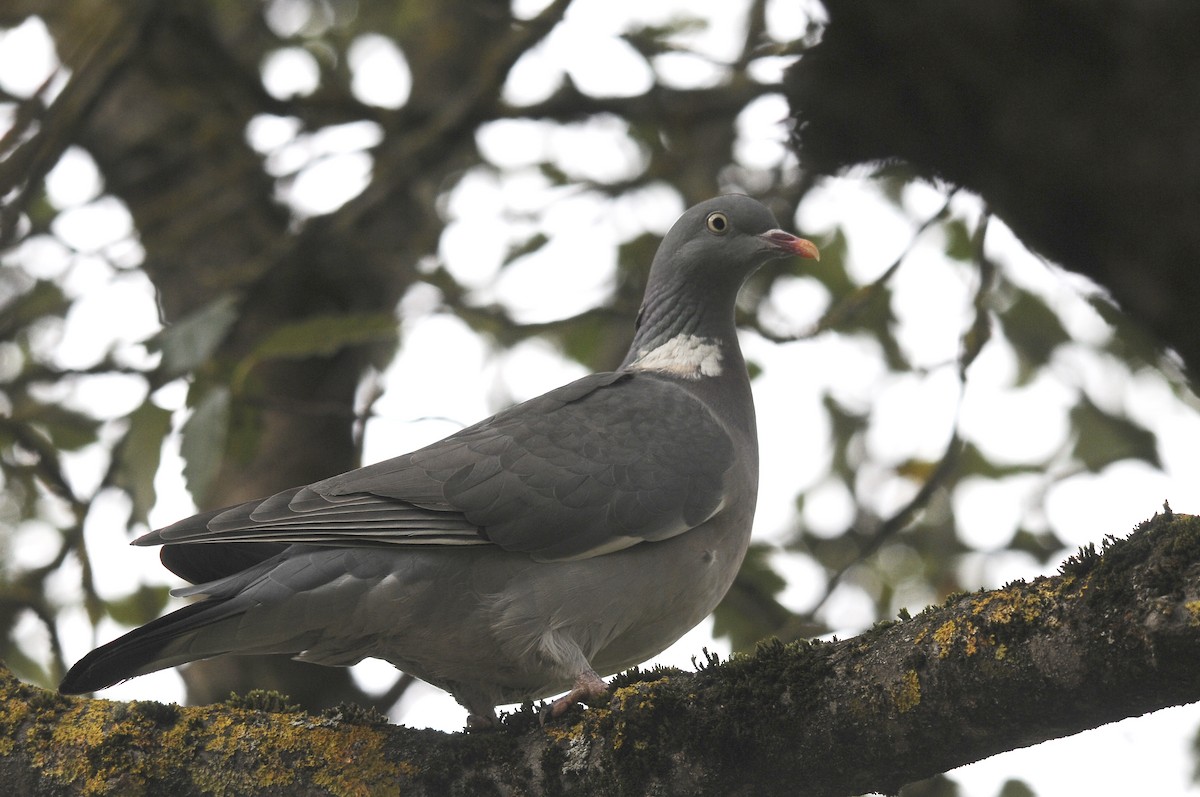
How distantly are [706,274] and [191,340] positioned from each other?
2029 mm

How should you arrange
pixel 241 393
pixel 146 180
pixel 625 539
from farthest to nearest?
pixel 146 180
pixel 241 393
pixel 625 539

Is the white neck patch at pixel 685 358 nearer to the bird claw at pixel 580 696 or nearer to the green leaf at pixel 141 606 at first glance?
the bird claw at pixel 580 696

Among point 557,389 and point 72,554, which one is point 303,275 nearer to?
point 72,554

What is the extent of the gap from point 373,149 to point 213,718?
3.78 meters

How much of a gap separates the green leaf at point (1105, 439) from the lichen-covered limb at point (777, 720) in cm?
354

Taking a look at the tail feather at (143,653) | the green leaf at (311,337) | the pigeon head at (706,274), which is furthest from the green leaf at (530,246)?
the tail feather at (143,653)

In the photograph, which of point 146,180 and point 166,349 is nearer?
point 166,349

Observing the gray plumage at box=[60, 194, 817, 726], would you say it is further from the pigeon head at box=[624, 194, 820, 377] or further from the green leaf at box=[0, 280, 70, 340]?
the green leaf at box=[0, 280, 70, 340]

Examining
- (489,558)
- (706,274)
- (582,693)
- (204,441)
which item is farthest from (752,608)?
(204,441)

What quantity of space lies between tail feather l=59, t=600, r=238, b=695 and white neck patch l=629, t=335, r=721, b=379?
2044mm

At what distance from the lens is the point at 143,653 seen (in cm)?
326

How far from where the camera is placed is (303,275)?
623 cm

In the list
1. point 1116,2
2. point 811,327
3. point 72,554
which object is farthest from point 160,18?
point 1116,2

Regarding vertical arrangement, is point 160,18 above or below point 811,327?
above
